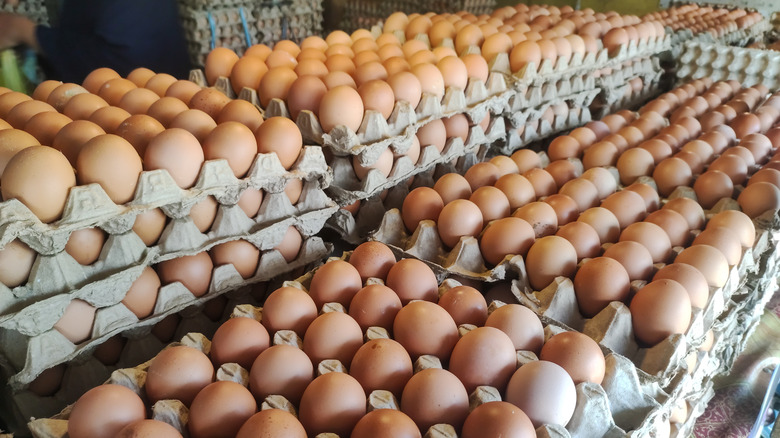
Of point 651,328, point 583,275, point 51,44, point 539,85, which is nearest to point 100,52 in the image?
point 51,44

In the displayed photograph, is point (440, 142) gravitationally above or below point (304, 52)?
below

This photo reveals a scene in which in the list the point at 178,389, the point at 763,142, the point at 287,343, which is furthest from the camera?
the point at 763,142

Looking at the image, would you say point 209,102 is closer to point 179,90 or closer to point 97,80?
point 179,90

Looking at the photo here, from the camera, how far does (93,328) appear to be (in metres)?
1.35

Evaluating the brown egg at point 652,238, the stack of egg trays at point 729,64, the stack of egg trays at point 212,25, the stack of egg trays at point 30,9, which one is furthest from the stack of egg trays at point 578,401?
the stack of egg trays at point 30,9

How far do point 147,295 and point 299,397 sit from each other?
617 mm

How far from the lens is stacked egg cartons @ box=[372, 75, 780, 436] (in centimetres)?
137

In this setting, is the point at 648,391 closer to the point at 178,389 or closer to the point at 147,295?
the point at 178,389

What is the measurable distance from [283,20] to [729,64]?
3.52 metres

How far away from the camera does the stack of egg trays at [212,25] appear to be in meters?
4.05

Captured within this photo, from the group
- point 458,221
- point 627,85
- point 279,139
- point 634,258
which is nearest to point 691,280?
point 634,258

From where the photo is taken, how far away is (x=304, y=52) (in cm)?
228

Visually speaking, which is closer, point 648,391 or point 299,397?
point 299,397

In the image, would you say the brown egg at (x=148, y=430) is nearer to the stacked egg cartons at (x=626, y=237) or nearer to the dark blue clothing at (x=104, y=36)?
the stacked egg cartons at (x=626, y=237)
